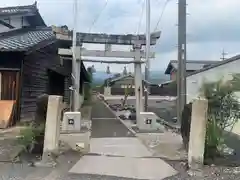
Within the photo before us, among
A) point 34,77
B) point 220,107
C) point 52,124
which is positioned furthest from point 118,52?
point 52,124

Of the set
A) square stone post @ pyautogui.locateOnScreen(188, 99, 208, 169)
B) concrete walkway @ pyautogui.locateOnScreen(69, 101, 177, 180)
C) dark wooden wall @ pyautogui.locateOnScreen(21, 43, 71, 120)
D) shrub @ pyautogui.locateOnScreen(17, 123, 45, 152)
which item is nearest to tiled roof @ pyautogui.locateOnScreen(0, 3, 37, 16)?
dark wooden wall @ pyautogui.locateOnScreen(21, 43, 71, 120)

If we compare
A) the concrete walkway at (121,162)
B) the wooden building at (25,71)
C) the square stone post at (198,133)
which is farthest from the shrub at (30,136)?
the wooden building at (25,71)

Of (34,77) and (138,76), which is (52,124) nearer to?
(34,77)

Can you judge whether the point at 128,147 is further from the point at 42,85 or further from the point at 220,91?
the point at 42,85

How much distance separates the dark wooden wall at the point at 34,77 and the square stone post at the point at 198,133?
8.73 meters

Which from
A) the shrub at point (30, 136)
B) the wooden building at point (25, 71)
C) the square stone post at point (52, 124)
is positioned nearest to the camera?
the square stone post at point (52, 124)

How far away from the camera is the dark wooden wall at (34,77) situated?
585 inches

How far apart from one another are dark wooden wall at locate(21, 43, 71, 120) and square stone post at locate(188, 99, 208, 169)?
28.6ft

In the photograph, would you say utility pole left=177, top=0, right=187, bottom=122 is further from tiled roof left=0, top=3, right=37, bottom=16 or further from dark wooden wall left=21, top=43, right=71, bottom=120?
tiled roof left=0, top=3, right=37, bottom=16

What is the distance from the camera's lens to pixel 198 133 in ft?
26.1

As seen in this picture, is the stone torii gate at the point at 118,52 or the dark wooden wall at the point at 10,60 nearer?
the dark wooden wall at the point at 10,60

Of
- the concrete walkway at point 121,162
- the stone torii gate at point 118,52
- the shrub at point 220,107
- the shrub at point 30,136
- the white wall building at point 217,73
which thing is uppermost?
the stone torii gate at point 118,52

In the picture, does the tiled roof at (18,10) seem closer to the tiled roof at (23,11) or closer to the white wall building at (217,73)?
the tiled roof at (23,11)

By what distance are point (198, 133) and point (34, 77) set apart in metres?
9.99
